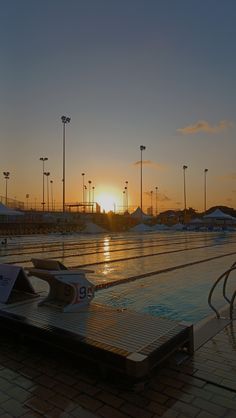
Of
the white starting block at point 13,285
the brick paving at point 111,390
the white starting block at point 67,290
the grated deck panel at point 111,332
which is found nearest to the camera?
the brick paving at point 111,390

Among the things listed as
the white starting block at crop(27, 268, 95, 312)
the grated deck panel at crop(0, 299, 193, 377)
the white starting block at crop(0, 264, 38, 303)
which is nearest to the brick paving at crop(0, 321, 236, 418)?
the grated deck panel at crop(0, 299, 193, 377)

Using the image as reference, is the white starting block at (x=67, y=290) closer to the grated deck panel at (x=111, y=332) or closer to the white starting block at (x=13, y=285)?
the grated deck panel at (x=111, y=332)

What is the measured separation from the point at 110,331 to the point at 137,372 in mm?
763

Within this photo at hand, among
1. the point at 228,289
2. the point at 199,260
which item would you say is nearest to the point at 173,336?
the point at 228,289

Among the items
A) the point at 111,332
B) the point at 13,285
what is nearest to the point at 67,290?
the point at 13,285

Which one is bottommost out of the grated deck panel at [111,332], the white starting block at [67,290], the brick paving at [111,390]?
the brick paving at [111,390]

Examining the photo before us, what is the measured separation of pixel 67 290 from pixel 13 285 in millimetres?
769

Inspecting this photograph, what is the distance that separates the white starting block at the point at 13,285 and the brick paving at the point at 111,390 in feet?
3.54

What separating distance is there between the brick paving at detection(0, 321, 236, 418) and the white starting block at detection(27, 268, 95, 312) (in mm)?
760

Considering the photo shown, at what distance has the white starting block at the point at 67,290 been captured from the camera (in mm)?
4383

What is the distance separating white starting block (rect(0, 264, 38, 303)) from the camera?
4746 millimetres

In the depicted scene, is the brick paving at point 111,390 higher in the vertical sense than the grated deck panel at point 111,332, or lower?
lower

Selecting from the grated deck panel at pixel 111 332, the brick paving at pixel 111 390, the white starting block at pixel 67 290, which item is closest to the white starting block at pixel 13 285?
the grated deck panel at pixel 111 332

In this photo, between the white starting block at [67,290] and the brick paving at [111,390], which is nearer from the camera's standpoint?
the brick paving at [111,390]
